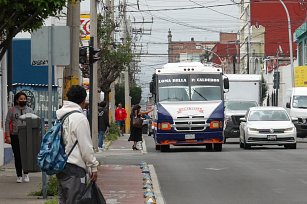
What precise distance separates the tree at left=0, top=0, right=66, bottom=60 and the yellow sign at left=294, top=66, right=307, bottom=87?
4614 centimetres

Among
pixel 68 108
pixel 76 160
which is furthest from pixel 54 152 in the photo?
pixel 68 108

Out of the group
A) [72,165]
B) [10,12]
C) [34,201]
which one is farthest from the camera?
[34,201]

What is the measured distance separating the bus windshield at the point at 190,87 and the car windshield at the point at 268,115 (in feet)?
8.33

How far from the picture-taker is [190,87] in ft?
104

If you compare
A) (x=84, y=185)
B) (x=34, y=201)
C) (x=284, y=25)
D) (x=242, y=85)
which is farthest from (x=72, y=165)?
(x=284, y=25)

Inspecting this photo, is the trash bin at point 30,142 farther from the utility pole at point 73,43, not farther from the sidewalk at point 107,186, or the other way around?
the utility pole at point 73,43

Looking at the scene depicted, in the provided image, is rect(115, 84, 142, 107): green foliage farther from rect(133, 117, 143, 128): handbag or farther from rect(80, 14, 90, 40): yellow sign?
rect(133, 117, 143, 128): handbag

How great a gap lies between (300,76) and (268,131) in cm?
2794

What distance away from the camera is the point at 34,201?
14.8 metres

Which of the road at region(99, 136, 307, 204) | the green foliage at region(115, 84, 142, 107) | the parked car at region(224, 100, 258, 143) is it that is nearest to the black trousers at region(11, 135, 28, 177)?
the road at region(99, 136, 307, 204)

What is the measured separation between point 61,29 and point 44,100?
27.1ft

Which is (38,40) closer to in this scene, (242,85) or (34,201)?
(34,201)

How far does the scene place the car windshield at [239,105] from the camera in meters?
41.4

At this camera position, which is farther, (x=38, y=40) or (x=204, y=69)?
(x=204, y=69)
